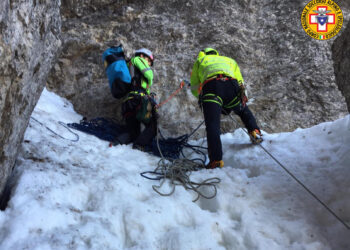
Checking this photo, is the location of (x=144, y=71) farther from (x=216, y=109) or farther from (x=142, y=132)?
(x=216, y=109)

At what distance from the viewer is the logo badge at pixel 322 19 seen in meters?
5.30

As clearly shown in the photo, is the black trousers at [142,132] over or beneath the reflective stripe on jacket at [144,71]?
beneath

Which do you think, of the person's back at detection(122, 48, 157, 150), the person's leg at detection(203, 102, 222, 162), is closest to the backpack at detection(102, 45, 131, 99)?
the person's back at detection(122, 48, 157, 150)

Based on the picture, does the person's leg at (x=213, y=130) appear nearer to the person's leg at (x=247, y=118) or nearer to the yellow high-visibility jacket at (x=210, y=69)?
the yellow high-visibility jacket at (x=210, y=69)

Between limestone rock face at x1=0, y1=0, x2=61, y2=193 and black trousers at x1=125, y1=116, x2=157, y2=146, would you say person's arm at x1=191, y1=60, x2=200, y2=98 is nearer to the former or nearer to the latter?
black trousers at x1=125, y1=116, x2=157, y2=146

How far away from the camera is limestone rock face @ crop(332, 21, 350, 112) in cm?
216

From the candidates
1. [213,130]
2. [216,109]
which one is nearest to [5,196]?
[213,130]

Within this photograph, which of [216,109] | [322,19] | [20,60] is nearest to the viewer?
[20,60]

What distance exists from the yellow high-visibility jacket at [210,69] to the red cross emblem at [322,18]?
2.87m

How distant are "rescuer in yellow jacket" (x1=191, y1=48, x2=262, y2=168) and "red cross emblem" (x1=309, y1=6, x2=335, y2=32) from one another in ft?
9.40

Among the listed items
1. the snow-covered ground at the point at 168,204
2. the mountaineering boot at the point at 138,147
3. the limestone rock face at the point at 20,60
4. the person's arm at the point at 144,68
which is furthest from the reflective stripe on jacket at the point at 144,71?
the limestone rock face at the point at 20,60

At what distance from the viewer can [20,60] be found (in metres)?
1.60

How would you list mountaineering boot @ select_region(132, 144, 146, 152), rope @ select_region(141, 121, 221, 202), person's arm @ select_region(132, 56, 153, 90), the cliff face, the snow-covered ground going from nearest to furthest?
the snow-covered ground
rope @ select_region(141, 121, 221, 202)
mountaineering boot @ select_region(132, 144, 146, 152)
person's arm @ select_region(132, 56, 153, 90)
the cliff face

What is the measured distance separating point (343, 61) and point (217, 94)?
130 cm
